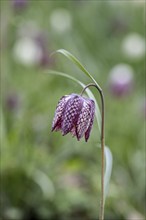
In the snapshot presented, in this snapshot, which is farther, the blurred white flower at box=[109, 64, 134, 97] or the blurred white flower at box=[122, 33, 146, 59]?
the blurred white flower at box=[122, 33, 146, 59]

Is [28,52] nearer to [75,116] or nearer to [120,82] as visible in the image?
[120,82]

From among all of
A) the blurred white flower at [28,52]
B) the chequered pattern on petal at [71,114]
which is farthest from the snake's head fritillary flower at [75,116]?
the blurred white flower at [28,52]

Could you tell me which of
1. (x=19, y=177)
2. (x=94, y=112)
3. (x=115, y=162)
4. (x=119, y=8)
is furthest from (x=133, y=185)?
(x=119, y=8)

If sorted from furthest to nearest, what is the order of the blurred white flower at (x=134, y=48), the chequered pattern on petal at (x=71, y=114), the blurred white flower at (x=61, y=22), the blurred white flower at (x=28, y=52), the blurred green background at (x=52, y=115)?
the blurred white flower at (x=61, y=22), the blurred white flower at (x=134, y=48), the blurred white flower at (x=28, y=52), the blurred green background at (x=52, y=115), the chequered pattern on petal at (x=71, y=114)

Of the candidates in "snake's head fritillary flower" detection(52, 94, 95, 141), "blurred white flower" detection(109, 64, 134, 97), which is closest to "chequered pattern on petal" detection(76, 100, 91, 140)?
"snake's head fritillary flower" detection(52, 94, 95, 141)

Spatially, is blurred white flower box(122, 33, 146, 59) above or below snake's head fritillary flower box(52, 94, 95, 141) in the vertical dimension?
above

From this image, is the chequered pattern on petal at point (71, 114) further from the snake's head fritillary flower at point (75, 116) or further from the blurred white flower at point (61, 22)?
the blurred white flower at point (61, 22)

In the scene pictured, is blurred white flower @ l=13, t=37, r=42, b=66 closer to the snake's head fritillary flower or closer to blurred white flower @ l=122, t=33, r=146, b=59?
blurred white flower @ l=122, t=33, r=146, b=59

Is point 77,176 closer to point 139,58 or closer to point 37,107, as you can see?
point 37,107
